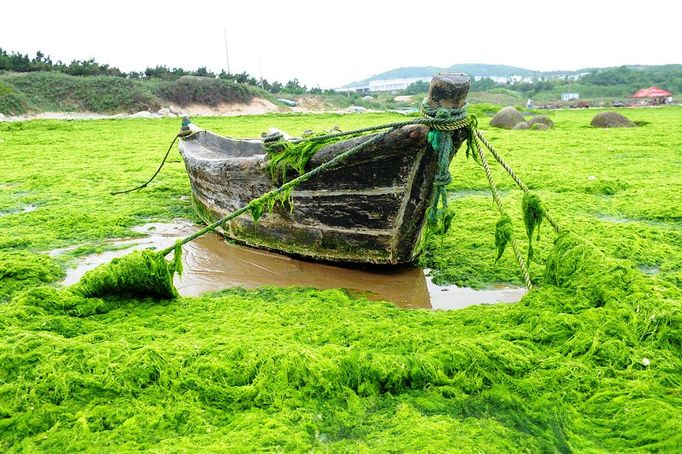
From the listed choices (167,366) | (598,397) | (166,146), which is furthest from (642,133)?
(167,366)

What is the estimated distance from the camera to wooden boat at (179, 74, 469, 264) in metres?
4.27

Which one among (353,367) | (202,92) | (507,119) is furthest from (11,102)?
(353,367)

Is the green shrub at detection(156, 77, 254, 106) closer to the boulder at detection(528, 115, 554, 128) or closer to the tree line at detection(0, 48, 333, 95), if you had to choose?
the tree line at detection(0, 48, 333, 95)

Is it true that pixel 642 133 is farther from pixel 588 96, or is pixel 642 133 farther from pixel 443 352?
pixel 588 96

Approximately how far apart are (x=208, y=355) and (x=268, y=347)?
362 mm

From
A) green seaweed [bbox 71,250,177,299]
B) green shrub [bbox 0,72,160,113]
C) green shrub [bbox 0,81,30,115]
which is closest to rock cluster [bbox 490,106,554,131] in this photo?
green seaweed [bbox 71,250,177,299]

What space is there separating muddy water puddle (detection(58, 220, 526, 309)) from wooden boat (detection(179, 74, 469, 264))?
0.15 meters

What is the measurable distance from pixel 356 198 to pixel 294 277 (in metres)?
1.02

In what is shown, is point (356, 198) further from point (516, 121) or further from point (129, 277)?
point (516, 121)

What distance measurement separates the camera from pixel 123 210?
7664 mm

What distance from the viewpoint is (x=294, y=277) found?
16.6 ft

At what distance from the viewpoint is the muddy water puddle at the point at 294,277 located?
4543 millimetres

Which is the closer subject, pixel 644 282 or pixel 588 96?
pixel 644 282

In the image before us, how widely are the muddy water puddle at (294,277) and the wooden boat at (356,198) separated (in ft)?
0.51
